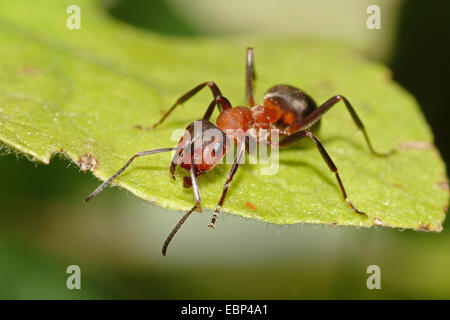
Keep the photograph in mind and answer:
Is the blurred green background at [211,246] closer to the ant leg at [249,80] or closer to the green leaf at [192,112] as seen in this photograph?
the green leaf at [192,112]

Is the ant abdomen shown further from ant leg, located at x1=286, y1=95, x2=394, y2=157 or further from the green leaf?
the green leaf

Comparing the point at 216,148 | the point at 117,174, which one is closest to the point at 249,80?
the point at 216,148

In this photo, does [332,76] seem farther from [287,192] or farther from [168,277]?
[168,277]

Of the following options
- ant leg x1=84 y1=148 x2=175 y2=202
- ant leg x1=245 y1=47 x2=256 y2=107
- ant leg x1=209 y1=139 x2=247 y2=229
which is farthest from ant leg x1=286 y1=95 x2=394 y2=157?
ant leg x1=84 y1=148 x2=175 y2=202

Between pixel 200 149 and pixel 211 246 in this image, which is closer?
pixel 200 149

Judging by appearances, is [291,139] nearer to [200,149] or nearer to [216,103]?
[216,103]

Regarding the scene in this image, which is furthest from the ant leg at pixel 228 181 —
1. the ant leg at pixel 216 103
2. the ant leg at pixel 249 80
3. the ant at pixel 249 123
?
the ant leg at pixel 249 80
